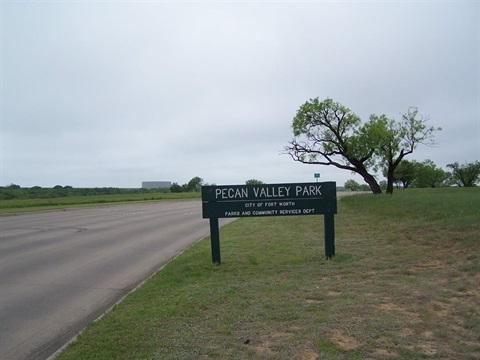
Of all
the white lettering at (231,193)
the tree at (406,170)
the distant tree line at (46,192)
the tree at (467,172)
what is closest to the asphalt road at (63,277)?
the white lettering at (231,193)

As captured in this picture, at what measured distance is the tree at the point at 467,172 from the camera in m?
81.5

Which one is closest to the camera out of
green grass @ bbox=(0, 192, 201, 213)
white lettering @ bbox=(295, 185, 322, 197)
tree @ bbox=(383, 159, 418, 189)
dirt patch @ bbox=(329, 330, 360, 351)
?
dirt patch @ bbox=(329, 330, 360, 351)

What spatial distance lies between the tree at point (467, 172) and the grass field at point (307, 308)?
8280 cm

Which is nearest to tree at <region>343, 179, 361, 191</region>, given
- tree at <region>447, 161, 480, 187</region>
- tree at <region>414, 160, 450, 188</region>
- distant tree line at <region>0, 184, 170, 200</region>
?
tree at <region>414, 160, 450, 188</region>

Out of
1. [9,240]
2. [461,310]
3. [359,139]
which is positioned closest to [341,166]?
[359,139]

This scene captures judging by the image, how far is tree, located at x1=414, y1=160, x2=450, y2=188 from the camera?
8438 centimetres

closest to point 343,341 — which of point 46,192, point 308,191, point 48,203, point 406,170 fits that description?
point 308,191

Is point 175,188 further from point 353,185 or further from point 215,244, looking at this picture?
point 215,244

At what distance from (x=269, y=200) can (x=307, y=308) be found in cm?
406

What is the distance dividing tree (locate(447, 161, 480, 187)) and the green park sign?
276ft

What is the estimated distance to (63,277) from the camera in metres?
8.57

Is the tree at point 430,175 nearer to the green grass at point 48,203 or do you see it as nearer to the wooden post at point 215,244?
the green grass at point 48,203

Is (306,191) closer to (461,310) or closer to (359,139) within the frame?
(461,310)

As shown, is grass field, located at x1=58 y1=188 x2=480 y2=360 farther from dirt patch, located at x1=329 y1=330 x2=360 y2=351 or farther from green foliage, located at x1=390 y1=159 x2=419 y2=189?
green foliage, located at x1=390 y1=159 x2=419 y2=189
